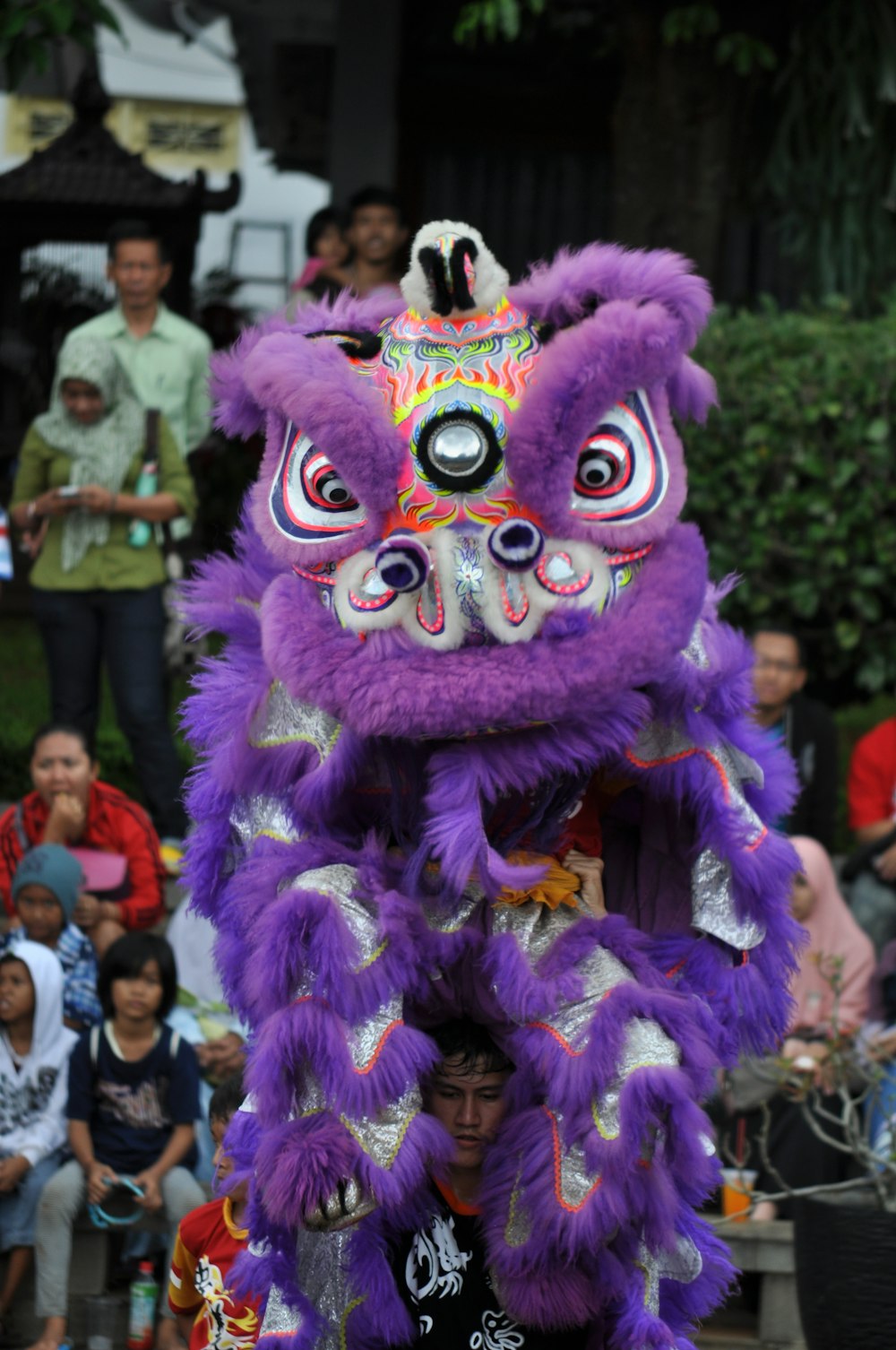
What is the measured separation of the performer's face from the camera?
3.54 m

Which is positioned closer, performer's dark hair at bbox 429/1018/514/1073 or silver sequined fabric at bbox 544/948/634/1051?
silver sequined fabric at bbox 544/948/634/1051

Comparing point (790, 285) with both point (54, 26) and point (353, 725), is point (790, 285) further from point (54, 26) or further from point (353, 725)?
point (353, 725)

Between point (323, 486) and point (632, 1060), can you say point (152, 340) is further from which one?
point (632, 1060)

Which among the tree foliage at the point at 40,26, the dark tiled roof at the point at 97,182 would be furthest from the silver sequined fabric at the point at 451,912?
the dark tiled roof at the point at 97,182

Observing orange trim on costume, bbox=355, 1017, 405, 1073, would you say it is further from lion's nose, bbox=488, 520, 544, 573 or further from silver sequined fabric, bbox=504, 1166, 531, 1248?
lion's nose, bbox=488, 520, 544, 573

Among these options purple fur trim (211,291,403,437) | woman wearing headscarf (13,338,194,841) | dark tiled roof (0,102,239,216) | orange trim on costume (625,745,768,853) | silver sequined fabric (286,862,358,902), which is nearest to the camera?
silver sequined fabric (286,862,358,902)

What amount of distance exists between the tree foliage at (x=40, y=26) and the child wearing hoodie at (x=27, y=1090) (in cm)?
324

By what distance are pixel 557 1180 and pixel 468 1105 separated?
27 cm

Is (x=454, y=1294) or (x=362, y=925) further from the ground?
(x=362, y=925)

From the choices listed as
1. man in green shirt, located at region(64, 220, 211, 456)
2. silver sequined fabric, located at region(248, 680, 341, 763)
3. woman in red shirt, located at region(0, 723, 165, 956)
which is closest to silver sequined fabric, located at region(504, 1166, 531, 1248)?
silver sequined fabric, located at region(248, 680, 341, 763)

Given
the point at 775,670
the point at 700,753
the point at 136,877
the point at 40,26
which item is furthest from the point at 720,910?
the point at 40,26

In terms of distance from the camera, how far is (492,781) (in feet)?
11.0

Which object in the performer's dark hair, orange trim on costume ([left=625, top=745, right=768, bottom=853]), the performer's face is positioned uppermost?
orange trim on costume ([left=625, top=745, right=768, bottom=853])

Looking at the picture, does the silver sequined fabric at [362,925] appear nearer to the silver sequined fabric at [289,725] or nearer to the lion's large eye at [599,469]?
the silver sequined fabric at [289,725]
